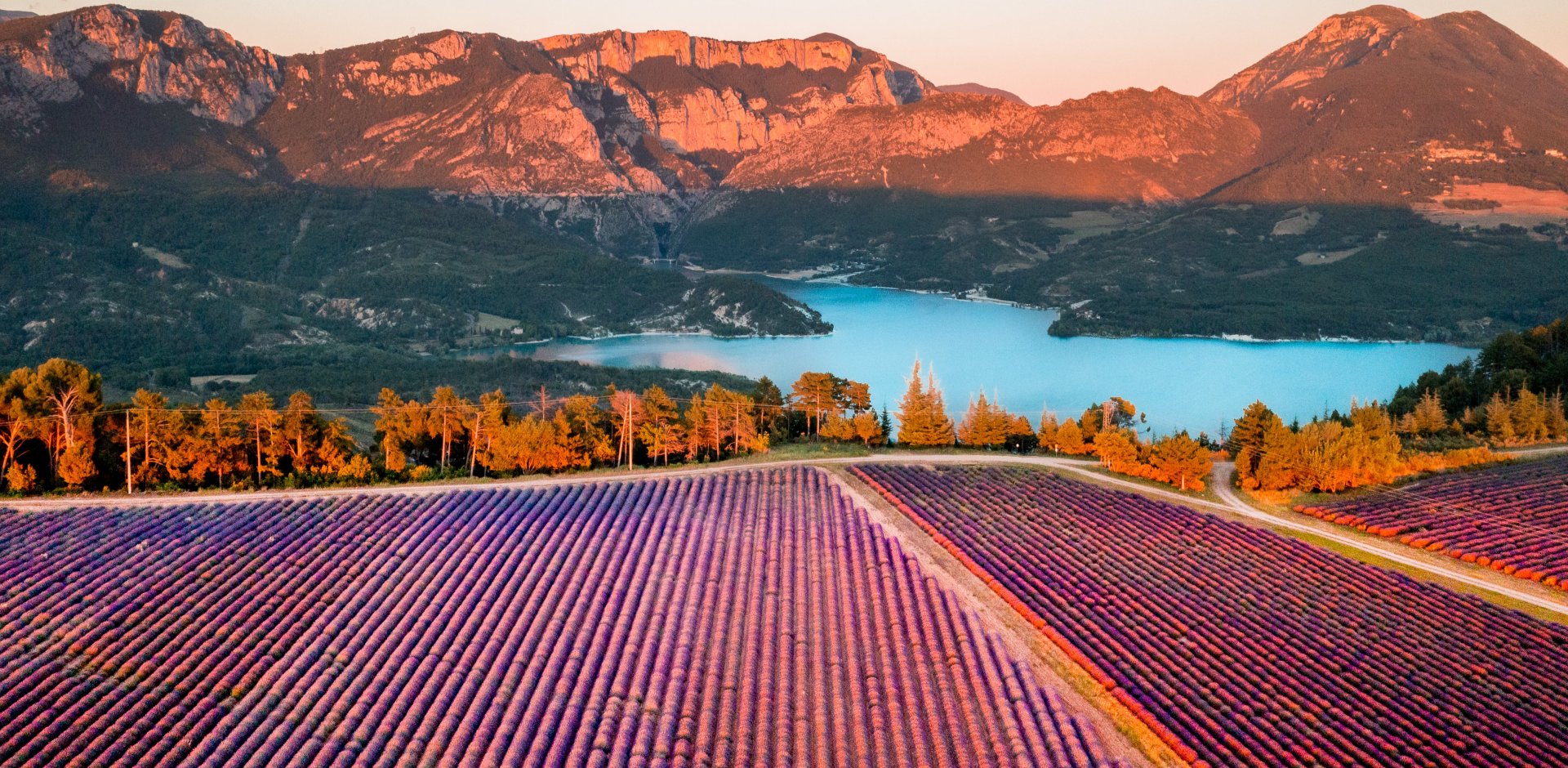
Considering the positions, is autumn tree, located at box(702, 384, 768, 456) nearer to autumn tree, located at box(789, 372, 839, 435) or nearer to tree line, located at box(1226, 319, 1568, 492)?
autumn tree, located at box(789, 372, 839, 435)

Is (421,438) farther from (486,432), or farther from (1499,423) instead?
(1499,423)

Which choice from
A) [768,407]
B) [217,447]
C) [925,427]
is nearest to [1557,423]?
[925,427]

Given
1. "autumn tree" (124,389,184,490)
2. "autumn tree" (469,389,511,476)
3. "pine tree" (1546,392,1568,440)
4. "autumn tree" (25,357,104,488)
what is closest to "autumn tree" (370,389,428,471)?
"autumn tree" (469,389,511,476)

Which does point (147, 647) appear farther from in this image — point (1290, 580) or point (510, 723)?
point (1290, 580)

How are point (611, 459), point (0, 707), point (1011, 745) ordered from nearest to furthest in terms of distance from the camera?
1. point (1011, 745)
2. point (0, 707)
3. point (611, 459)

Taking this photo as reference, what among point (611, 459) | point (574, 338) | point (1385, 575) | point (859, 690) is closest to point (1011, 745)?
point (859, 690)

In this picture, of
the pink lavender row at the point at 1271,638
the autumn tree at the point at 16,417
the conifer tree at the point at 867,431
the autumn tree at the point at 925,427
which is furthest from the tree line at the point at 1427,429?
the autumn tree at the point at 16,417
